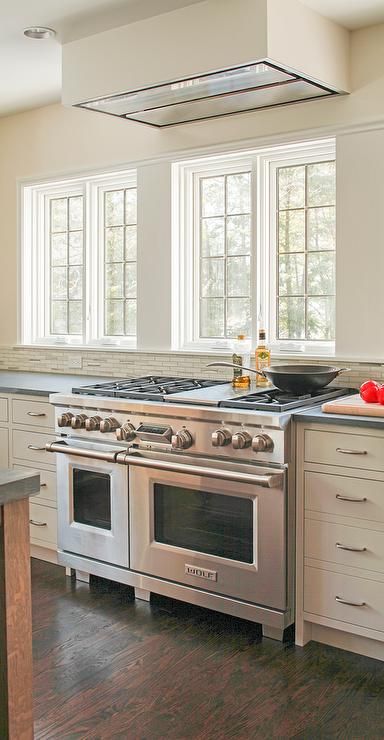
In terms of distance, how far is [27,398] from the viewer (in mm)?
4059

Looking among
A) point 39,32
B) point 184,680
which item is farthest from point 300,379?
point 39,32

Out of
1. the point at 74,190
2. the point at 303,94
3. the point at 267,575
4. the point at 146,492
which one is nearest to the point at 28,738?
the point at 267,575

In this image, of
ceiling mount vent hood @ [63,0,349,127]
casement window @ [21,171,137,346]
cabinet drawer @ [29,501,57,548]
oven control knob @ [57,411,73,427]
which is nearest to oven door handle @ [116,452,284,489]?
oven control knob @ [57,411,73,427]

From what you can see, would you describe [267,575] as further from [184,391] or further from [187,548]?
[184,391]

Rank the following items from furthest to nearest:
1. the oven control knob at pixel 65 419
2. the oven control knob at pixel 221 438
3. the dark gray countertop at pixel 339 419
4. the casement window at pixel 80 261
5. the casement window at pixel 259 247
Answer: the casement window at pixel 80 261 → the casement window at pixel 259 247 → the oven control knob at pixel 65 419 → the oven control knob at pixel 221 438 → the dark gray countertop at pixel 339 419

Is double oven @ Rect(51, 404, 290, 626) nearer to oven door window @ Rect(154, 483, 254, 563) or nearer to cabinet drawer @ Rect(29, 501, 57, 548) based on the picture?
oven door window @ Rect(154, 483, 254, 563)


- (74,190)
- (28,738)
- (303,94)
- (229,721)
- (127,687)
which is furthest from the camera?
(74,190)

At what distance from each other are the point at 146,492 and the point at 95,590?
0.62m

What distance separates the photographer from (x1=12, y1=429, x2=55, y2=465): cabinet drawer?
4016 millimetres

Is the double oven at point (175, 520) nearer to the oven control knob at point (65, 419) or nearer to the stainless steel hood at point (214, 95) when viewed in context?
the oven control knob at point (65, 419)

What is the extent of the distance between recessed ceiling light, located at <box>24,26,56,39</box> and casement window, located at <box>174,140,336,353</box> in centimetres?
98

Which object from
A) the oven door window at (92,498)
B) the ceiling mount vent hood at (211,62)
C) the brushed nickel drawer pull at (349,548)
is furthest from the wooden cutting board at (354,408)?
the ceiling mount vent hood at (211,62)

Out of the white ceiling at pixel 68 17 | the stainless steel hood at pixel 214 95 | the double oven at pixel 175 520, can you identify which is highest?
the white ceiling at pixel 68 17

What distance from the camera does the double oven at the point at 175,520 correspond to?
3039 mm
